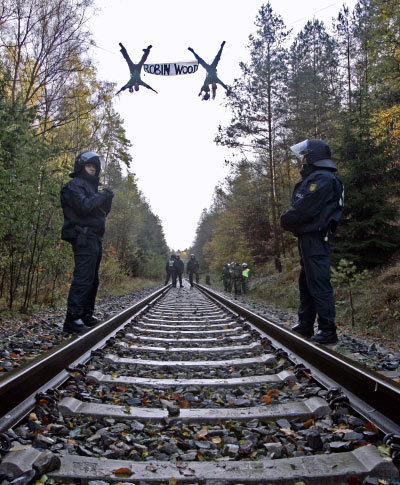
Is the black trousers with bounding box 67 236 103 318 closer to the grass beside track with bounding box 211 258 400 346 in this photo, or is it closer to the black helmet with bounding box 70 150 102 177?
the black helmet with bounding box 70 150 102 177

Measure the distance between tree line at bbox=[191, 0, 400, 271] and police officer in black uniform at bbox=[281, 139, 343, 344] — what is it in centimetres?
535

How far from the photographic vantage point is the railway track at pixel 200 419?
5.12ft

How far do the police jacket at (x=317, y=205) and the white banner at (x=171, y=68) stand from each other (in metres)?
6.19

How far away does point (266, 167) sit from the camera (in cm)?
2064

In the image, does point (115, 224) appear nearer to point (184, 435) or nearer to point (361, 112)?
point (361, 112)

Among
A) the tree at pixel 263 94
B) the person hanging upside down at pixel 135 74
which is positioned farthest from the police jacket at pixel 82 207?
the tree at pixel 263 94

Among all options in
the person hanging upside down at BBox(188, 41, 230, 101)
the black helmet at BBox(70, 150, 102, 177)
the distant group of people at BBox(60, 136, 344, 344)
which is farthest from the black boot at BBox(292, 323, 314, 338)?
the person hanging upside down at BBox(188, 41, 230, 101)

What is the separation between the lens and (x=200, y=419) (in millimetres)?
2168

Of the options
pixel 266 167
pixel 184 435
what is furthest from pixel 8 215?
pixel 266 167

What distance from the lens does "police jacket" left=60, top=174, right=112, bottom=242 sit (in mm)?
4434

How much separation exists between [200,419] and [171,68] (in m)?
8.50

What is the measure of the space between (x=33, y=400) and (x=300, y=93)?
20245mm

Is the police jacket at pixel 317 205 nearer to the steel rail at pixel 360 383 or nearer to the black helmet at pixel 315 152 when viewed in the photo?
the black helmet at pixel 315 152

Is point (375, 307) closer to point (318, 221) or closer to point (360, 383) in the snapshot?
point (318, 221)
